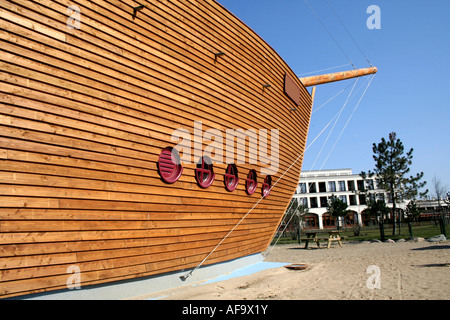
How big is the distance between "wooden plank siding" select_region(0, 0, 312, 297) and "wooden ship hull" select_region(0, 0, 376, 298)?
16mm

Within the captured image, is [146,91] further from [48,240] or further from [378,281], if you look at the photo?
[378,281]

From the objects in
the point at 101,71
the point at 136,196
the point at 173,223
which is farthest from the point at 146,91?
the point at 173,223

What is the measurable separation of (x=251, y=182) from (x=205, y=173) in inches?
87.5

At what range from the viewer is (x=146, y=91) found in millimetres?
6195

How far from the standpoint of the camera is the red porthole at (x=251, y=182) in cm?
940

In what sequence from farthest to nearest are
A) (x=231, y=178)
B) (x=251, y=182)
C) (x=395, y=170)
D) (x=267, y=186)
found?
(x=395, y=170) < (x=267, y=186) < (x=251, y=182) < (x=231, y=178)

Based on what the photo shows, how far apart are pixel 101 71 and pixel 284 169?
7.67 meters

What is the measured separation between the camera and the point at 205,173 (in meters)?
7.77

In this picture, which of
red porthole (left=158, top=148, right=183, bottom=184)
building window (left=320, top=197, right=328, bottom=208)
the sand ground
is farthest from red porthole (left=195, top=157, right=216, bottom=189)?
building window (left=320, top=197, right=328, bottom=208)

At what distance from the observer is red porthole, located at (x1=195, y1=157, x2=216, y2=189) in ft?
24.5

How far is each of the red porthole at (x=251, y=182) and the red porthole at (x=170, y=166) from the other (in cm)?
292

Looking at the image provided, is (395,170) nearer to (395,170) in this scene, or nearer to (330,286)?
(395,170)

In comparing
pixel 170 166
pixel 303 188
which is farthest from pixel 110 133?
pixel 303 188

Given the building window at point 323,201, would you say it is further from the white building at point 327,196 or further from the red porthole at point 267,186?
the red porthole at point 267,186
